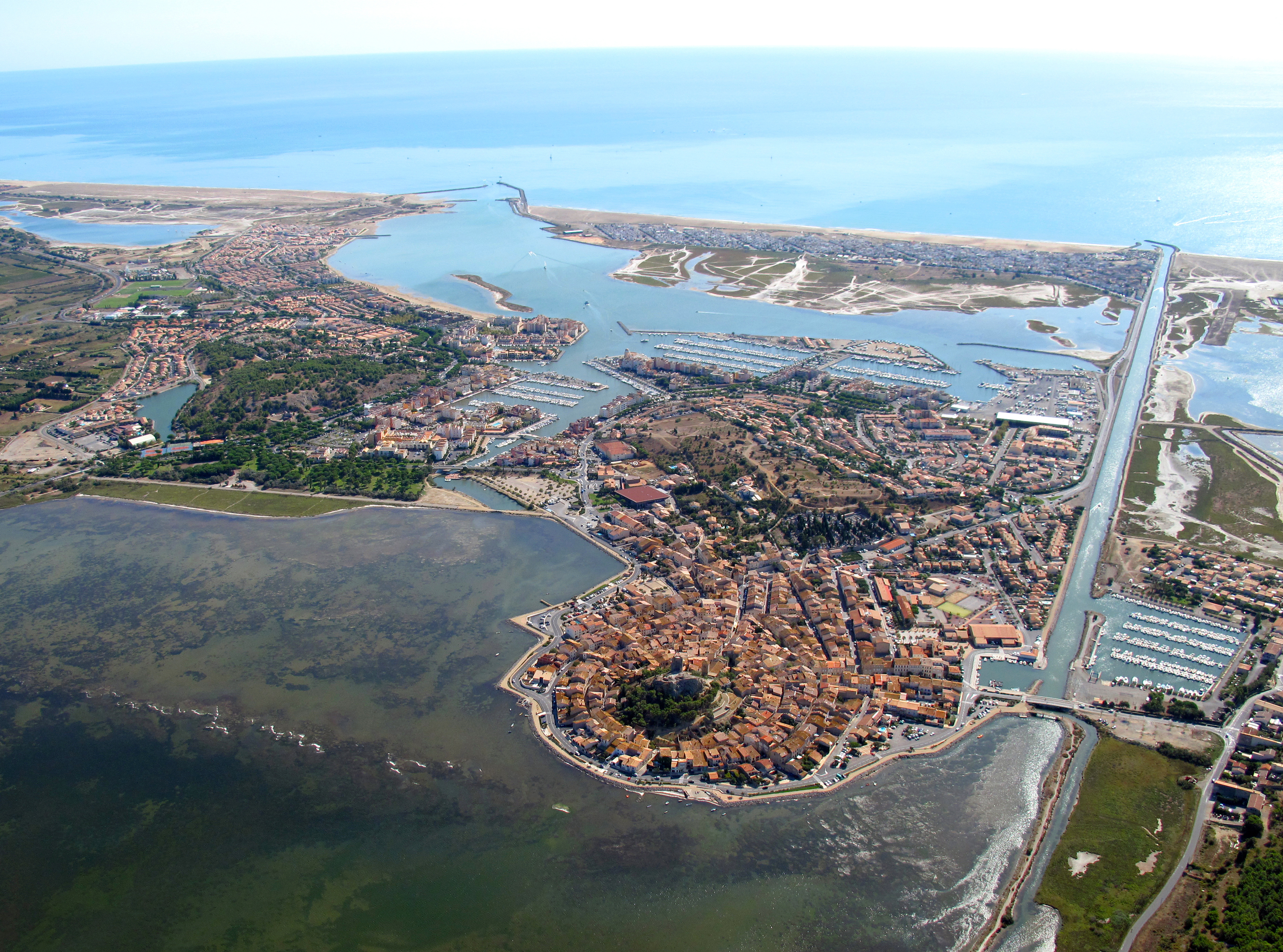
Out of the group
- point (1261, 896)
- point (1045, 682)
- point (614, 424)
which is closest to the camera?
point (1261, 896)

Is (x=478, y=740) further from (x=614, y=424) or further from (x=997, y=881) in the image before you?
(x=614, y=424)

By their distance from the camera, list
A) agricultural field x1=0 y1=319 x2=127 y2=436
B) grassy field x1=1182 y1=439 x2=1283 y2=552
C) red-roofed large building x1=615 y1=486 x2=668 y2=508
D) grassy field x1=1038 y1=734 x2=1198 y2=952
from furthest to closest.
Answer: agricultural field x1=0 y1=319 x2=127 y2=436 < red-roofed large building x1=615 y1=486 x2=668 y2=508 < grassy field x1=1182 y1=439 x2=1283 y2=552 < grassy field x1=1038 y1=734 x2=1198 y2=952

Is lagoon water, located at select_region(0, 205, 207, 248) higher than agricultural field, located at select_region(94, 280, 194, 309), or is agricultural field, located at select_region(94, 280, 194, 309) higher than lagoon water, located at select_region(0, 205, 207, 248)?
lagoon water, located at select_region(0, 205, 207, 248)

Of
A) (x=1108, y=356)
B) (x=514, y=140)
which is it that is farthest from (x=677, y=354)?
Answer: (x=514, y=140)

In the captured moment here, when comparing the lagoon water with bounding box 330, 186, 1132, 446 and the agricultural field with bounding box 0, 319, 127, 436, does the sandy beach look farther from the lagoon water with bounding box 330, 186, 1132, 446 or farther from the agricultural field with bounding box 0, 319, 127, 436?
the agricultural field with bounding box 0, 319, 127, 436

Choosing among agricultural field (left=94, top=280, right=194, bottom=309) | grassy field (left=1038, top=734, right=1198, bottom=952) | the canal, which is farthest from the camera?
agricultural field (left=94, top=280, right=194, bottom=309)

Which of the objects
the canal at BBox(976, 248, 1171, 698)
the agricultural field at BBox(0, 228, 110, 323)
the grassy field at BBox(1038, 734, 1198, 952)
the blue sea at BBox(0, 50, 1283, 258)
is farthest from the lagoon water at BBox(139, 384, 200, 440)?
the blue sea at BBox(0, 50, 1283, 258)

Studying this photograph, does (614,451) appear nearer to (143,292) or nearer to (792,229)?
(143,292)
